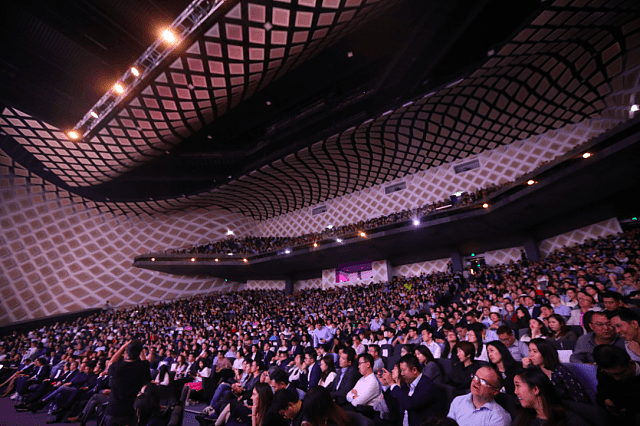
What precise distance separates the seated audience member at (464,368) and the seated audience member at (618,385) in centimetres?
123

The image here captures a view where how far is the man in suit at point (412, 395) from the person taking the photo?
9.76ft

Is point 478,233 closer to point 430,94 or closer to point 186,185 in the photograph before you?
point 430,94

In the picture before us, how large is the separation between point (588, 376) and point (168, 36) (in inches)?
572

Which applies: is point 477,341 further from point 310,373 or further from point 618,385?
point 310,373

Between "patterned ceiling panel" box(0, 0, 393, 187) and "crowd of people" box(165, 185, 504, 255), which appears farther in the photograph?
"crowd of people" box(165, 185, 504, 255)

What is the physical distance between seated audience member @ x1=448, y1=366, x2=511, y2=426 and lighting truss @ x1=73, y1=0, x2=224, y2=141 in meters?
12.6

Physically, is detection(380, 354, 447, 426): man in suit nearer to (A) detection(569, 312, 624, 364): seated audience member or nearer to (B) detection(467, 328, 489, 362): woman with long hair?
(B) detection(467, 328, 489, 362): woman with long hair

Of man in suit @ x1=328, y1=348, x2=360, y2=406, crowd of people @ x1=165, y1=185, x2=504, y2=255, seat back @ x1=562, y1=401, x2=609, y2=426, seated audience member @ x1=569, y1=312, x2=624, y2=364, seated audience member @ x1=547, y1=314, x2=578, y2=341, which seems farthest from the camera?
crowd of people @ x1=165, y1=185, x2=504, y2=255

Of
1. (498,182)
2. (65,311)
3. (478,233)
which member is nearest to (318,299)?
(478,233)

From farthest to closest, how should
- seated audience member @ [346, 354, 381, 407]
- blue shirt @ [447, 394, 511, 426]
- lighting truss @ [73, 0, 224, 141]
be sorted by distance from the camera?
lighting truss @ [73, 0, 224, 141], seated audience member @ [346, 354, 381, 407], blue shirt @ [447, 394, 511, 426]

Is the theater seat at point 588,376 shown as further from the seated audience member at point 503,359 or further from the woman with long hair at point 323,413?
the woman with long hair at point 323,413

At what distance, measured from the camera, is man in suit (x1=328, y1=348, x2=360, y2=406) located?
13.4 ft

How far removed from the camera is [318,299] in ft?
68.6

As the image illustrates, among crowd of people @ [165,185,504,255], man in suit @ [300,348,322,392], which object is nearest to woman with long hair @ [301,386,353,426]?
man in suit @ [300,348,322,392]
